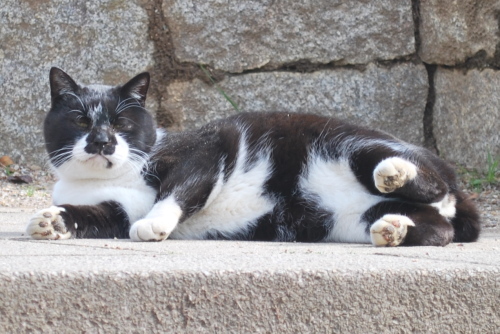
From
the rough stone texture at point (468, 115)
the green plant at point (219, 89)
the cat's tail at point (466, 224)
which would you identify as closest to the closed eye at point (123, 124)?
the cat's tail at point (466, 224)

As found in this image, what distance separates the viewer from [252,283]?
4.65 feet

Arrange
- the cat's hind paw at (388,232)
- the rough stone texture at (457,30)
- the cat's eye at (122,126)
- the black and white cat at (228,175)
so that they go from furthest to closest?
the rough stone texture at (457,30), the cat's eye at (122,126), the black and white cat at (228,175), the cat's hind paw at (388,232)

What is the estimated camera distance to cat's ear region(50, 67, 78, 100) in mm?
2457

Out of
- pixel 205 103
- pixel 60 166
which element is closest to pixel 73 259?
pixel 60 166

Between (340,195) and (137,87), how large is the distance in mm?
760

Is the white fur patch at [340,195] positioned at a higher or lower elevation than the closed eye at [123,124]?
lower

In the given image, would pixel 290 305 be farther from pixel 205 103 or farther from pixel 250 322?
pixel 205 103

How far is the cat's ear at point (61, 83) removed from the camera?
8.06 feet

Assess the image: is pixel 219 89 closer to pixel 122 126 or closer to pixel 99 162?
pixel 122 126

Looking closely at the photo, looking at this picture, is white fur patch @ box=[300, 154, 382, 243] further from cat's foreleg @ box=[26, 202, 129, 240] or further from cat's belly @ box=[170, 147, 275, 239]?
cat's foreleg @ box=[26, 202, 129, 240]

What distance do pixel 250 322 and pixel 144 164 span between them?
1.10 metres

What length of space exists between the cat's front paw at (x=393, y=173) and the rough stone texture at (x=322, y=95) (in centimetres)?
167

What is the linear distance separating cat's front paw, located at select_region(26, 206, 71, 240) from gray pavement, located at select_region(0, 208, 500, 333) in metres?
0.39

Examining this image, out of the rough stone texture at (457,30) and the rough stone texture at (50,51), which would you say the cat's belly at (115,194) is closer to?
the rough stone texture at (50,51)
